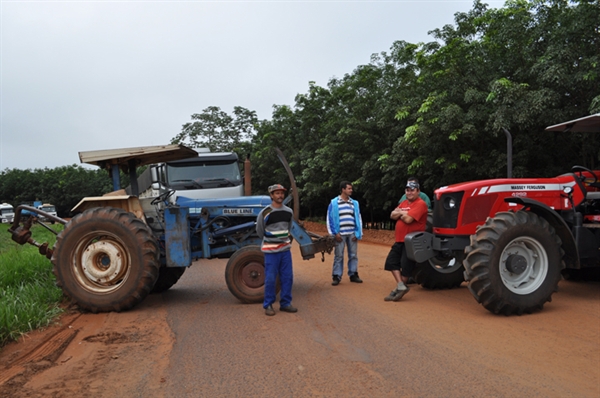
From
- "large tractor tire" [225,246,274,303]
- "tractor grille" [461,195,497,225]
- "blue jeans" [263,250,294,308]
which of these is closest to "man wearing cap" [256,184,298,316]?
"blue jeans" [263,250,294,308]

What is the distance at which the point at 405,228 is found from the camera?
777 cm

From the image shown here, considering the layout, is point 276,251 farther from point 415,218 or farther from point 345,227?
point 345,227

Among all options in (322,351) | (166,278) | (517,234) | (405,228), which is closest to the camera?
(322,351)

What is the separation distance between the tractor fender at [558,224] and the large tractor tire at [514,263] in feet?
0.42

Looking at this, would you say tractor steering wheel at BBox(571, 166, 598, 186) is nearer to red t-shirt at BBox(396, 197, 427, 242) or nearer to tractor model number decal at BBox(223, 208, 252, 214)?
red t-shirt at BBox(396, 197, 427, 242)

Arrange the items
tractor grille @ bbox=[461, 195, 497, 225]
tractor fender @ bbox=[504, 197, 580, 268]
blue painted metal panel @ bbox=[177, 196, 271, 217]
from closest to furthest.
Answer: tractor fender @ bbox=[504, 197, 580, 268]
tractor grille @ bbox=[461, 195, 497, 225]
blue painted metal panel @ bbox=[177, 196, 271, 217]

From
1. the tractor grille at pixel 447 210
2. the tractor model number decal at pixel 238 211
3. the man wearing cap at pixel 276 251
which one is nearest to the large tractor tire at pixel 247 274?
the man wearing cap at pixel 276 251

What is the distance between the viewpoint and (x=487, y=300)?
21.0ft

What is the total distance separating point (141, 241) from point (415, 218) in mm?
3758

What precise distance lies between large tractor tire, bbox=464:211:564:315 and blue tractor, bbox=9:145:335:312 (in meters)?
2.69

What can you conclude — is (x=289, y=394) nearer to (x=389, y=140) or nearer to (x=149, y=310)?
(x=149, y=310)

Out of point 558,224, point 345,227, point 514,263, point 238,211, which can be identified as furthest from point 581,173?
point 238,211

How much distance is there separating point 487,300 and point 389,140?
14118mm

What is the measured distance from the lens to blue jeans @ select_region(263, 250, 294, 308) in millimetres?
7086
